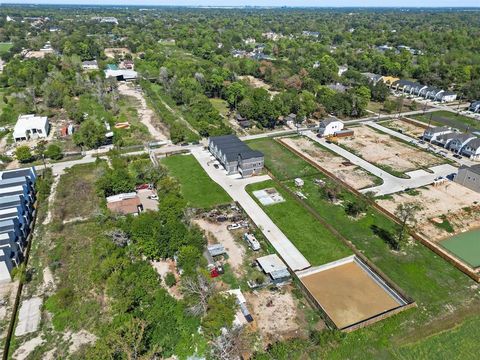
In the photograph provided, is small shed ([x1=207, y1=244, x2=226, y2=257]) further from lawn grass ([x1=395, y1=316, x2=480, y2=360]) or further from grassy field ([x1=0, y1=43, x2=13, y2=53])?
grassy field ([x1=0, y1=43, x2=13, y2=53])

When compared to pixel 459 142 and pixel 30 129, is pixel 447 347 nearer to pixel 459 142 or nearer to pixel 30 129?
pixel 459 142

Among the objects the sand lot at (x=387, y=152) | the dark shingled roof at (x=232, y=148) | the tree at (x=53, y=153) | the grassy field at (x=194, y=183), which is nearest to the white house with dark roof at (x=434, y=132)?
the sand lot at (x=387, y=152)

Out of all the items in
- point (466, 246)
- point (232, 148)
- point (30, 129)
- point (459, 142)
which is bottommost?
point (466, 246)

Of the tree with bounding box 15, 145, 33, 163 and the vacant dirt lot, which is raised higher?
the tree with bounding box 15, 145, 33, 163

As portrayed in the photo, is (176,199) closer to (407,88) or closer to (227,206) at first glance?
(227,206)

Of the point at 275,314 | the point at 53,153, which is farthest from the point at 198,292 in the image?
the point at 53,153

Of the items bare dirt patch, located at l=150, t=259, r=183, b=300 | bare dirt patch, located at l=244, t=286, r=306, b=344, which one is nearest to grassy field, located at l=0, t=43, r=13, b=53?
bare dirt patch, located at l=150, t=259, r=183, b=300

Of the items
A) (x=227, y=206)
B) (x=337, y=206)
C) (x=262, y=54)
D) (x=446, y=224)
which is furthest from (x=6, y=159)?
(x=262, y=54)
